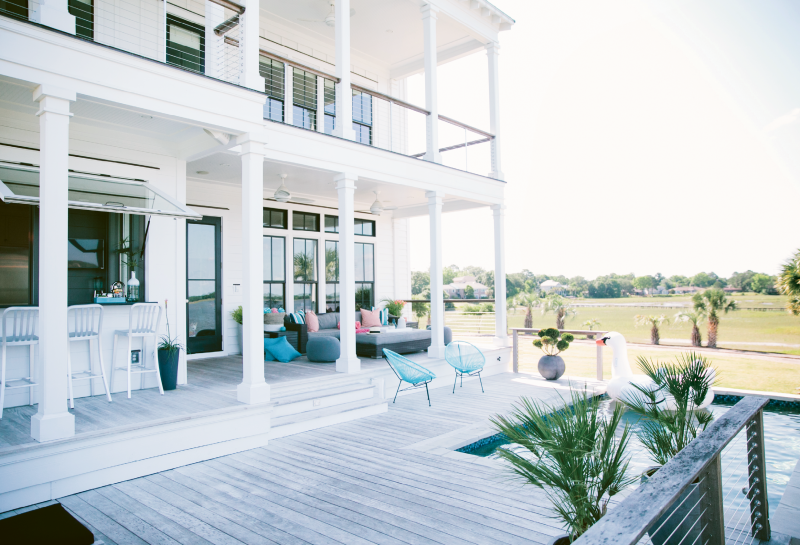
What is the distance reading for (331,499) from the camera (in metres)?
3.43

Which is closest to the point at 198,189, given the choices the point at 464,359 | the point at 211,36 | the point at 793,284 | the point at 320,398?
the point at 211,36

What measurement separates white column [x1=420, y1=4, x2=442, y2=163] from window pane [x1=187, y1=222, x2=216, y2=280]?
3.94 m

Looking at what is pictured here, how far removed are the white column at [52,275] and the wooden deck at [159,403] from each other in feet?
0.71

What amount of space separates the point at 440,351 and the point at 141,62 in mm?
5625

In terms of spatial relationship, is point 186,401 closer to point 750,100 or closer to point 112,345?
point 112,345

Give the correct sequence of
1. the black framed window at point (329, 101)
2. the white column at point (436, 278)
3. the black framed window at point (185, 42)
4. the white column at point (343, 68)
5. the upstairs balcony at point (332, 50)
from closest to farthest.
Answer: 1. the upstairs balcony at point (332, 50)
2. the white column at point (343, 68)
3. the black framed window at point (185, 42)
4. the white column at point (436, 278)
5. the black framed window at point (329, 101)

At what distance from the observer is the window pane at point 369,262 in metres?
10.8

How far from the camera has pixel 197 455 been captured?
4.34 m

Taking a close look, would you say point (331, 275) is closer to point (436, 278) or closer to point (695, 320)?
point (436, 278)

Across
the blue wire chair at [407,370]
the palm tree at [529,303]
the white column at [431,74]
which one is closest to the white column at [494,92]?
the white column at [431,74]

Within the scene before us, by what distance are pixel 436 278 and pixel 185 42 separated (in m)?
5.13

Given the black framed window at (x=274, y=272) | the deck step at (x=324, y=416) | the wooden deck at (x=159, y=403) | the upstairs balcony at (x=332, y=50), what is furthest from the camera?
the black framed window at (x=274, y=272)

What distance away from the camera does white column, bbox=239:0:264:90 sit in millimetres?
5113

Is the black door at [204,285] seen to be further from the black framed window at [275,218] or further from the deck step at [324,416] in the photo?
the deck step at [324,416]
